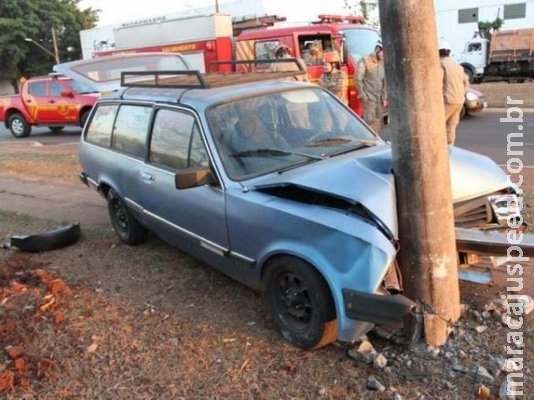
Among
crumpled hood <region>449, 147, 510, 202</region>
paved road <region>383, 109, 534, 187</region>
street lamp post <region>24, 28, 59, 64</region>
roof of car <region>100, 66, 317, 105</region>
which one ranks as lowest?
paved road <region>383, 109, 534, 187</region>

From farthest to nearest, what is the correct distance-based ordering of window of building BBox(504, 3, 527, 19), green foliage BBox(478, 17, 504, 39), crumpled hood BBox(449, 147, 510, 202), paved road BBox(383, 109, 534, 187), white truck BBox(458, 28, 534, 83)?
window of building BBox(504, 3, 527, 19) < green foliage BBox(478, 17, 504, 39) < white truck BBox(458, 28, 534, 83) < paved road BBox(383, 109, 534, 187) < crumpled hood BBox(449, 147, 510, 202)

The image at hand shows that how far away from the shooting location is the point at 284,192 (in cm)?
347

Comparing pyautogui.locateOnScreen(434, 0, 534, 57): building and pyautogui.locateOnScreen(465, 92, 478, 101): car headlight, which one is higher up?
pyautogui.locateOnScreen(434, 0, 534, 57): building

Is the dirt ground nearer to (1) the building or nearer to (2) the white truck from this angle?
(2) the white truck

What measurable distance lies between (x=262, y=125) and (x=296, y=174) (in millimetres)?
706

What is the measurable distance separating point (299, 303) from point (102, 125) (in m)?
3.43

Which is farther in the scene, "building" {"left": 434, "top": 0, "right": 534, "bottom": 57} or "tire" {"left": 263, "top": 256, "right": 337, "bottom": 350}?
"building" {"left": 434, "top": 0, "right": 534, "bottom": 57}

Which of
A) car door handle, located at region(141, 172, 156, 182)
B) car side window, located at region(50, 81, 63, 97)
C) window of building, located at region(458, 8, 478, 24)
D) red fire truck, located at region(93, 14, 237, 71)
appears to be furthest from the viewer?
window of building, located at region(458, 8, 478, 24)

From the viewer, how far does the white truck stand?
29.5 meters

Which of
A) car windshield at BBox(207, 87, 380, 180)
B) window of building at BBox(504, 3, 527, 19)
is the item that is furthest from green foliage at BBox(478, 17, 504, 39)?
car windshield at BBox(207, 87, 380, 180)

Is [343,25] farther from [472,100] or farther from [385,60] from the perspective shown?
[385,60]

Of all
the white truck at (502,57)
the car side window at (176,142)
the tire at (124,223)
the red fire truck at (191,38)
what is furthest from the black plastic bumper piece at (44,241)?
the white truck at (502,57)

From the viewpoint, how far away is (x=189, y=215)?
4.24 meters

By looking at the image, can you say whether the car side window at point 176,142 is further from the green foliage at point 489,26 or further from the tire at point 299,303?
the green foliage at point 489,26
